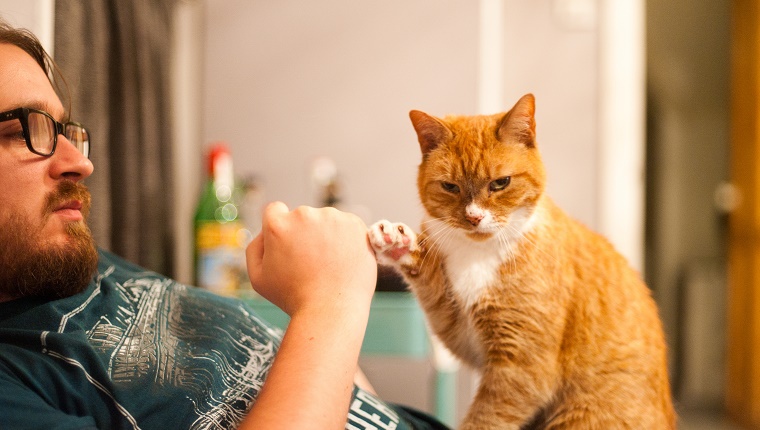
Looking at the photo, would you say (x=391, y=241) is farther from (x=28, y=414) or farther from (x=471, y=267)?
(x=28, y=414)

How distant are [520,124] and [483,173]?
10 centimetres

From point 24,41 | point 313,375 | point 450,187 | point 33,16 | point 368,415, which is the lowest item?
point 368,415

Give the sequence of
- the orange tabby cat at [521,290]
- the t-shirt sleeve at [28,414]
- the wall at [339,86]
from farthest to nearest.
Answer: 1. the wall at [339,86]
2. the orange tabby cat at [521,290]
3. the t-shirt sleeve at [28,414]

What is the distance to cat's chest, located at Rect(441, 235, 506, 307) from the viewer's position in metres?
0.87

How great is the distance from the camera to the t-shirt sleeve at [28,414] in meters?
0.54

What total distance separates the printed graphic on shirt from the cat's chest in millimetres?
309

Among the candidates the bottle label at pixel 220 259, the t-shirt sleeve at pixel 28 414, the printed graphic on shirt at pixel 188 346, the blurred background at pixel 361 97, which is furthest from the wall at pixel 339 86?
the t-shirt sleeve at pixel 28 414

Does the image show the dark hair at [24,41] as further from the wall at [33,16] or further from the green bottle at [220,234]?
the green bottle at [220,234]

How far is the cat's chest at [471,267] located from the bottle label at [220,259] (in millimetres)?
1079

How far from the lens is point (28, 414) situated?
1.81 feet

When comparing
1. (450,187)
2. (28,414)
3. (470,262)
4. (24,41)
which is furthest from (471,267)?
(24,41)

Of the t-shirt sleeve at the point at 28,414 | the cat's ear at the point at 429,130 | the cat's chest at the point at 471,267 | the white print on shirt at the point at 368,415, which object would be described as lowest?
the white print on shirt at the point at 368,415

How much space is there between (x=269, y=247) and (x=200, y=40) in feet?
5.70

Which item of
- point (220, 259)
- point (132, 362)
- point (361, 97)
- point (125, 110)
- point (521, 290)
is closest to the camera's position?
point (132, 362)
